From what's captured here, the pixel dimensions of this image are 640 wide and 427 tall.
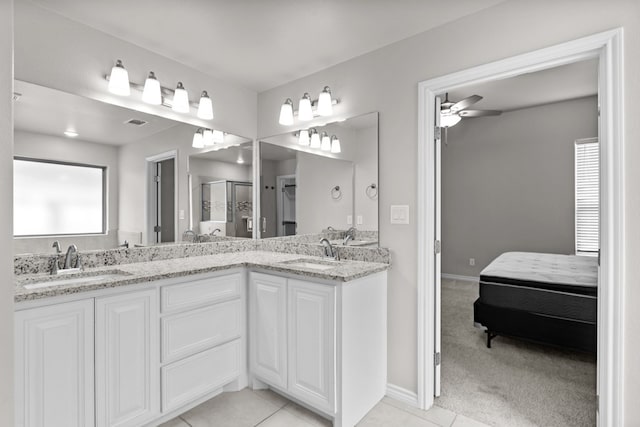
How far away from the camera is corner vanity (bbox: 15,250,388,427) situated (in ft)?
4.70

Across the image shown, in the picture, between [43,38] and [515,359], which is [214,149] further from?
[515,359]

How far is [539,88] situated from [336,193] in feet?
10.5

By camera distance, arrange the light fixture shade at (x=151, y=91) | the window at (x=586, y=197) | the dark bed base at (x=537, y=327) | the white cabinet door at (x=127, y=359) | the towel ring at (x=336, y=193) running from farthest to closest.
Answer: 1. the window at (x=586, y=197)
2. the towel ring at (x=336, y=193)
3. the dark bed base at (x=537, y=327)
4. the light fixture shade at (x=151, y=91)
5. the white cabinet door at (x=127, y=359)

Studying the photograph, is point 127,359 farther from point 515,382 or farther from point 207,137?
point 515,382

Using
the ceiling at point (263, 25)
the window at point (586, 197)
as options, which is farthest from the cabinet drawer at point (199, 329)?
the window at point (586, 197)

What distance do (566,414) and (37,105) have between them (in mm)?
3641

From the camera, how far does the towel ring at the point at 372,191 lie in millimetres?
2266

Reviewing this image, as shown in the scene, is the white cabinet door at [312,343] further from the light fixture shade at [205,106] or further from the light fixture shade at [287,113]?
the light fixture shade at [205,106]

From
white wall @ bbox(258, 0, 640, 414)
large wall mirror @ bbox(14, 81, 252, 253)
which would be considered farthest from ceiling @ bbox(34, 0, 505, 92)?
large wall mirror @ bbox(14, 81, 252, 253)

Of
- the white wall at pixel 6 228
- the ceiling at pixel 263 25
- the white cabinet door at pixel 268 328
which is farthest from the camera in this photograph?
the white cabinet door at pixel 268 328

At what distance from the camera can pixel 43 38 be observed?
6.01 feet

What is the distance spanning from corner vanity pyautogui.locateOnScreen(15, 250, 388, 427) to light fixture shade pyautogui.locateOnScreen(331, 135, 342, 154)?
90 cm

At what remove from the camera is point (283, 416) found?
6.39 feet

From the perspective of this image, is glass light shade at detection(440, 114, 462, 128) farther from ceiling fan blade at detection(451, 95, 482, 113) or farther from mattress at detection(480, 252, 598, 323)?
mattress at detection(480, 252, 598, 323)
